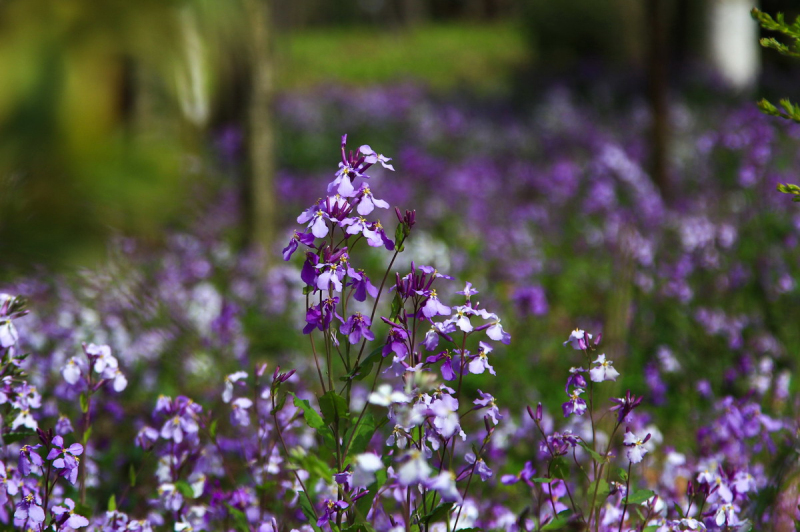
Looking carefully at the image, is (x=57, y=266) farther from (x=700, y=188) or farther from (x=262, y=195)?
(x=700, y=188)

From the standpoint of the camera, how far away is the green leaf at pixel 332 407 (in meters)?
1.64

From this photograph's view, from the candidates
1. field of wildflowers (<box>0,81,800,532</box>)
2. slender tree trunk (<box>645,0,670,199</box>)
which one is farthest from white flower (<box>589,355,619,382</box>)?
slender tree trunk (<box>645,0,670,199</box>)

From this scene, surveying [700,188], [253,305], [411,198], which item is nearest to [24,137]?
[253,305]

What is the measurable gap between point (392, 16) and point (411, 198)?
118 ft

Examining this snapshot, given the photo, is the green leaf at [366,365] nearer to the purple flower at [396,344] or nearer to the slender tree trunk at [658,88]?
the purple flower at [396,344]

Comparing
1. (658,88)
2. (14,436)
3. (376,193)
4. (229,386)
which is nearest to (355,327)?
(229,386)

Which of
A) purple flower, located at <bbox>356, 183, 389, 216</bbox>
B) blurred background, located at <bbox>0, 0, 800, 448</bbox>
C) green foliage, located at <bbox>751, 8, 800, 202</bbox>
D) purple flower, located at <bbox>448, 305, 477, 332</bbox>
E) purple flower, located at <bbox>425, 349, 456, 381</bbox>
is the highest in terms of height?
green foliage, located at <bbox>751, 8, 800, 202</bbox>

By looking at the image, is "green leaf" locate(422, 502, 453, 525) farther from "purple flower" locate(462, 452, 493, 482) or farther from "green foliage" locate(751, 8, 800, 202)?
"green foliage" locate(751, 8, 800, 202)

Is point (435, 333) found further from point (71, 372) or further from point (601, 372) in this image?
point (71, 372)

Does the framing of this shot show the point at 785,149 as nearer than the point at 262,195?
No

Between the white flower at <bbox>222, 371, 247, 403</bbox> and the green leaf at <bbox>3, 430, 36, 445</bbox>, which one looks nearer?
the green leaf at <bbox>3, 430, 36, 445</bbox>

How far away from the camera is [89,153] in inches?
104

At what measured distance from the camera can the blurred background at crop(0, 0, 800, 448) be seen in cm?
260

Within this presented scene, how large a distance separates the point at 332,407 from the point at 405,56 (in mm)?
30317
